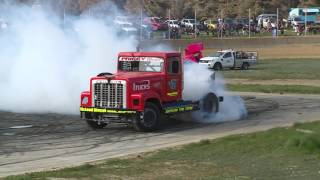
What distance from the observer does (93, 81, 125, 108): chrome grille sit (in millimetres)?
17625

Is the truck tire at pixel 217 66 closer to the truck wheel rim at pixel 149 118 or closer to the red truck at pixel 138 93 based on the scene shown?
the red truck at pixel 138 93

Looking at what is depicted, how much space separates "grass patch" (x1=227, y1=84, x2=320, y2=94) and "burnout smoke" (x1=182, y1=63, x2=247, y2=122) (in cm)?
868

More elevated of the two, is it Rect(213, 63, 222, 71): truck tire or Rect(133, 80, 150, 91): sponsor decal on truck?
Rect(213, 63, 222, 71): truck tire

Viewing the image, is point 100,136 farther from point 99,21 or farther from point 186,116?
point 99,21

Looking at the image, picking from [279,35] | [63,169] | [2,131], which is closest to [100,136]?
[2,131]

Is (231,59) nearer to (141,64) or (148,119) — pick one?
(141,64)

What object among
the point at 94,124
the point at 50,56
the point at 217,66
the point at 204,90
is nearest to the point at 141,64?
the point at 94,124

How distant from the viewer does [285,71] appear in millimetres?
41062

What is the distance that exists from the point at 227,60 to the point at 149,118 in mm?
31797

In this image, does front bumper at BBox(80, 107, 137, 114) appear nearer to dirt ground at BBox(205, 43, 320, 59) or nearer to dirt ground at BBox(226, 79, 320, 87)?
dirt ground at BBox(226, 79, 320, 87)

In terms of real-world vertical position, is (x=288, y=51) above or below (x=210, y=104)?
above

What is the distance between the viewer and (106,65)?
2212cm

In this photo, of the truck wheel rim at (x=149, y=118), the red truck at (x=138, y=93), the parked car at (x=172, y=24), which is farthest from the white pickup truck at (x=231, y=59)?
the truck wheel rim at (x=149, y=118)

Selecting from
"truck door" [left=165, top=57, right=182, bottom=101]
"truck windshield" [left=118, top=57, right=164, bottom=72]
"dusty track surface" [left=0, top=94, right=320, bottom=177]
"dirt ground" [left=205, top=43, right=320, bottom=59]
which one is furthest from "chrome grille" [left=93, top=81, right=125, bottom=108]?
"dirt ground" [left=205, top=43, right=320, bottom=59]
